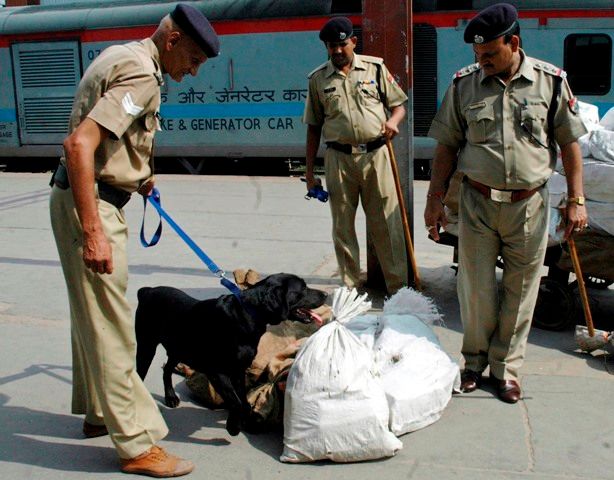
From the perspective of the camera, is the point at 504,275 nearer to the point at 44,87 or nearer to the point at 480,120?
the point at 480,120

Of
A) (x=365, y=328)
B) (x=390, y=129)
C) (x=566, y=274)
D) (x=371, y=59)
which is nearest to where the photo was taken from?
(x=365, y=328)

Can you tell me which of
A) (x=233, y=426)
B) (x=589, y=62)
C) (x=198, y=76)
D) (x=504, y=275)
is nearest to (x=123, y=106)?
(x=233, y=426)

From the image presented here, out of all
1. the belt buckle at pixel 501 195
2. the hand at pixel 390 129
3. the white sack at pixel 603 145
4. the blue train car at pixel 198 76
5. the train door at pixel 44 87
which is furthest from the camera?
the train door at pixel 44 87

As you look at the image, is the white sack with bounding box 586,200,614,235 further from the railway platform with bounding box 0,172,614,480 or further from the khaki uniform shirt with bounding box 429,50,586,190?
the khaki uniform shirt with bounding box 429,50,586,190

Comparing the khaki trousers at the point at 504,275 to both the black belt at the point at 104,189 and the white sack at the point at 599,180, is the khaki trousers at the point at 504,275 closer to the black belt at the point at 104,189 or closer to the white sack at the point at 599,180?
the white sack at the point at 599,180

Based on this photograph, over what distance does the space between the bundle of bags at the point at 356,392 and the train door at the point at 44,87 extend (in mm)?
11810

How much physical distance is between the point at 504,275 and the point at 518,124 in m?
0.79

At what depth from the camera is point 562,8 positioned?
11.6 metres

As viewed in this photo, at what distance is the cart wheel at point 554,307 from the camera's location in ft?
16.6

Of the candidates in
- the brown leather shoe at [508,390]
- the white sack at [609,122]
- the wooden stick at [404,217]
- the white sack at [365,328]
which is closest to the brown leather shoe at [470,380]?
the brown leather shoe at [508,390]

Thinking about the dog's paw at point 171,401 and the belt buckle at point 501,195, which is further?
the dog's paw at point 171,401

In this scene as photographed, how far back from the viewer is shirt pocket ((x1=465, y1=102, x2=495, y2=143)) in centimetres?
391

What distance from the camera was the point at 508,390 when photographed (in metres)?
4.03

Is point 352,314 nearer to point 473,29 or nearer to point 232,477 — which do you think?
point 232,477
